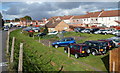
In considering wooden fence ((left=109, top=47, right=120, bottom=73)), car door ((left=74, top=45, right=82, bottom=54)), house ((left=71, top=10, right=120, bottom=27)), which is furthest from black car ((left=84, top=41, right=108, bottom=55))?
house ((left=71, top=10, right=120, bottom=27))

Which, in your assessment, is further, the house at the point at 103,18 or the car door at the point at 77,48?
the house at the point at 103,18

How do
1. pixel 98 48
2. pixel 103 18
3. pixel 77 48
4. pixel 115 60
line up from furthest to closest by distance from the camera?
1. pixel 103 18
2. pixel 98 48
3. pixel 77 48
4. pixel 115 60

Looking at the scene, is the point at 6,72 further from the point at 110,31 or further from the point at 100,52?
the point at 110,31

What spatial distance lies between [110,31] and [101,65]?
25.1 metres

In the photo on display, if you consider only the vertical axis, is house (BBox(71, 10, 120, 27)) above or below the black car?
above

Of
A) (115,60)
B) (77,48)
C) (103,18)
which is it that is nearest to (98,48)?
(77,48)

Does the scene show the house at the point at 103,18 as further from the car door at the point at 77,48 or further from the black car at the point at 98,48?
the car door at the point at 77,48

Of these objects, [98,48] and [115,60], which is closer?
[115,60]

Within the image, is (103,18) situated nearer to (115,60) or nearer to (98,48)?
(98,48)

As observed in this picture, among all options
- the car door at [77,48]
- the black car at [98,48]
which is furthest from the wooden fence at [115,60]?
the black car at [98,48]

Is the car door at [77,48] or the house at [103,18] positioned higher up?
the house at [103,18]

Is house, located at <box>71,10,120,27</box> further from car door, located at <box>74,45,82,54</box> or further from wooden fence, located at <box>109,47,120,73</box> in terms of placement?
wooden fence, located at <box>109,47,120,73</box>

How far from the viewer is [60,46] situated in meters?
24.1

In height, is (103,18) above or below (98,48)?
above
